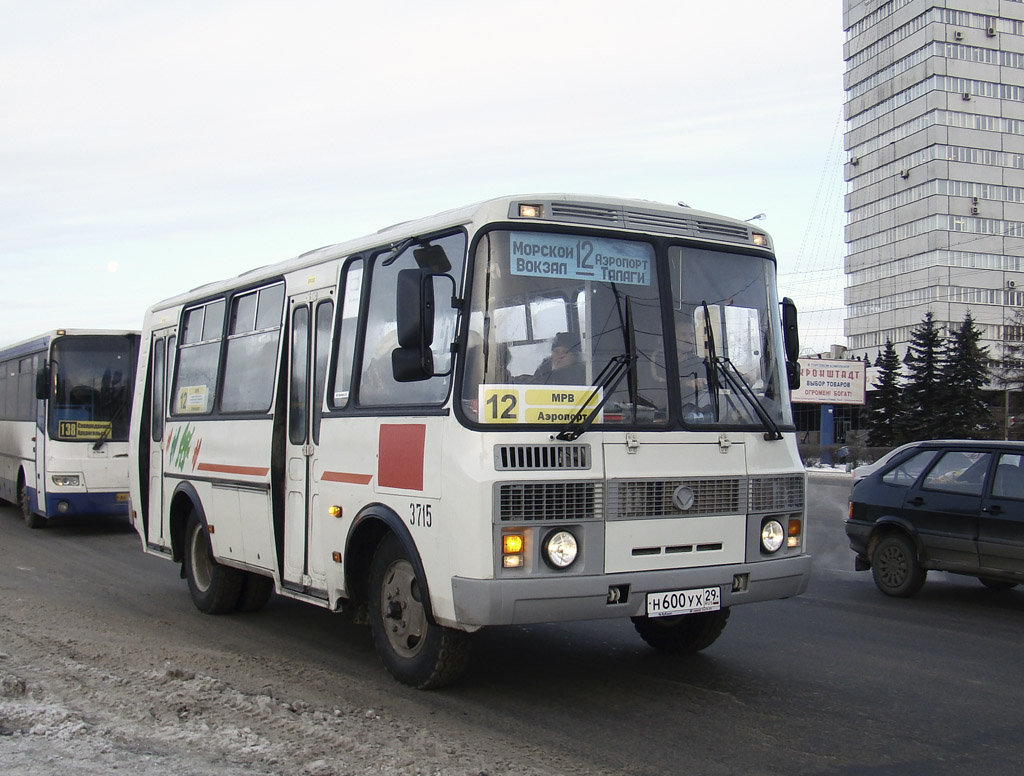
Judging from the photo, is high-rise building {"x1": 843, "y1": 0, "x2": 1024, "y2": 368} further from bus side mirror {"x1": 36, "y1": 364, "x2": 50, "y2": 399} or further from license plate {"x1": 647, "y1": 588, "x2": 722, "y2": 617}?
license plate {"x1": 647, "y1": 588, "x2": 722, "y2": 617}

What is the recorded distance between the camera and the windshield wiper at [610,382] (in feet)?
20.7

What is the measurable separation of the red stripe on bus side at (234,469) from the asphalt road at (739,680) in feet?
4.37

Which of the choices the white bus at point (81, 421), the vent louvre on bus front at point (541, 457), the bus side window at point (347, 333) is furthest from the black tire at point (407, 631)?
the white bus at point (81, 421)

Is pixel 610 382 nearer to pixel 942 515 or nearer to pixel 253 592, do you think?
pixel 253 592

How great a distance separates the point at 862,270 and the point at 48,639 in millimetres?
137306

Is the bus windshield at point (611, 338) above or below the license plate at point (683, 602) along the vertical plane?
above

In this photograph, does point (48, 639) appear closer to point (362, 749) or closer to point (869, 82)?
point (362, 749)

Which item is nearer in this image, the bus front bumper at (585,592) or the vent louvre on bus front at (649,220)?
the bus front bumper at (585,592)

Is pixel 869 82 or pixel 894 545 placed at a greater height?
pixel 869 82

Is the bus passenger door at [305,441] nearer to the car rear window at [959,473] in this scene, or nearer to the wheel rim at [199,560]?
the wheel rim at [199,560]

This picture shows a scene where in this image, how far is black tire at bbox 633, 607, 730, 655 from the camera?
7.84 m

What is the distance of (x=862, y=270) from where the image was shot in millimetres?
136500

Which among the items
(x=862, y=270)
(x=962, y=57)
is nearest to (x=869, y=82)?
(x=962, y=57)

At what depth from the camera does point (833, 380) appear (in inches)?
2591
